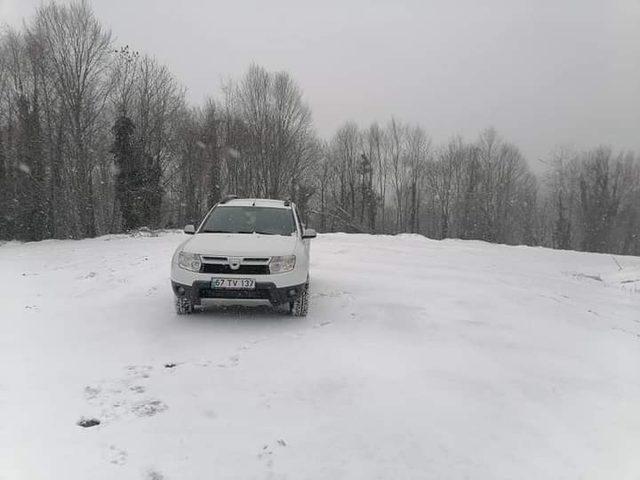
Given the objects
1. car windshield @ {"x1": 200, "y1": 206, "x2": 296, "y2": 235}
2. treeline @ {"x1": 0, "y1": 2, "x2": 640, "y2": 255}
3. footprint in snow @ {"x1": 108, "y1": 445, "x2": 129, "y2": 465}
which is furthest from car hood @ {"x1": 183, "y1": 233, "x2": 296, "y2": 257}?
treeline @ {"x1": 0, "y1": 2, "x2": 640, "y2": 255}

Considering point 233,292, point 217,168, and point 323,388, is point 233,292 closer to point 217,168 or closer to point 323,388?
point 323,388

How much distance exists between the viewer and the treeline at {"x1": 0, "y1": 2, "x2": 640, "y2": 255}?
97.1ft

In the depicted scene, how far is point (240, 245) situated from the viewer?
6770 millimetres

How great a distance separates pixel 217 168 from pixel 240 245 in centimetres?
3666

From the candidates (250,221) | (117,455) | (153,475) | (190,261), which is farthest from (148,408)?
(250,221)

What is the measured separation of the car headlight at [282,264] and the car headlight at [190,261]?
3.11ft

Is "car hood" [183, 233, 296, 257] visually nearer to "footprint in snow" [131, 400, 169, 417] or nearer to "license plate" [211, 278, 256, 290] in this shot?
"license plate" [211, 278, 256, 290]

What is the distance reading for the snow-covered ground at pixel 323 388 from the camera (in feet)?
11.4

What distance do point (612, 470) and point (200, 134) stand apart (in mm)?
41582

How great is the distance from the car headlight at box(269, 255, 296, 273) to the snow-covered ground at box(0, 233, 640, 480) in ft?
2.49

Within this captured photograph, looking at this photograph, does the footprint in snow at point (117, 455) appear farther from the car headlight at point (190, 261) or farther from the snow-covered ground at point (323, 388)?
the car headlight at point (190, 261)

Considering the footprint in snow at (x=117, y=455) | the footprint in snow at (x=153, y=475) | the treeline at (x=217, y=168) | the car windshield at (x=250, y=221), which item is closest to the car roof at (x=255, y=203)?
the car windshield at (x=250, y=221)

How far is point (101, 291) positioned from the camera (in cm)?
905

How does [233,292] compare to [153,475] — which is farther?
[233,292]
